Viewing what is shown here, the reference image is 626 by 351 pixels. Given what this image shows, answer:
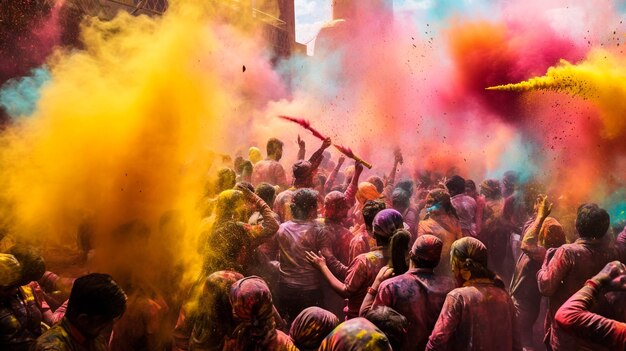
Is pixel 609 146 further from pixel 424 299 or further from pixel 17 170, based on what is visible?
pixel 17 170

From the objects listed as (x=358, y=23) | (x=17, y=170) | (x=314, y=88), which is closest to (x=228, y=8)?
(x=17, y=170)

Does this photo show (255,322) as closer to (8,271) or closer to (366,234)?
(8,271)

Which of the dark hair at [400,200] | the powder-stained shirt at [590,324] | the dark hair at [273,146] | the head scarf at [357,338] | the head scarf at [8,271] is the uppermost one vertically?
the dark hair at [273,146]

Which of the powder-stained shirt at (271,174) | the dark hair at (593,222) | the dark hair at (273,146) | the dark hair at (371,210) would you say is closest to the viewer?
the dark hair at (593,222)

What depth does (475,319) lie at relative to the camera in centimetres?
318

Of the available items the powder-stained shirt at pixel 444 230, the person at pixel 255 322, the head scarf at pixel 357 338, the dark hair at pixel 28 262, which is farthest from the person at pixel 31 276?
the powder-stained shirt at pixel 444 230

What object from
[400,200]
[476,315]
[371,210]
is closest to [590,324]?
[476,315]

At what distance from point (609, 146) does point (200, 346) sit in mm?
8509

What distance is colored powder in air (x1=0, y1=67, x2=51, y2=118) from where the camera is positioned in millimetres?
5809

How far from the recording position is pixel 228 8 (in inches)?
440

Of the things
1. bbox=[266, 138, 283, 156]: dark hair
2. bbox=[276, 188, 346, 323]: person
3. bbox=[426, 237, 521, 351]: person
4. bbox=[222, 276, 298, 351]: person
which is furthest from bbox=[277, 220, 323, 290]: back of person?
bbox=[266, 138, 283, 156]: dark hair

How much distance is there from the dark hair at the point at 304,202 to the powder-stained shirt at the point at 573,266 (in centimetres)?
250

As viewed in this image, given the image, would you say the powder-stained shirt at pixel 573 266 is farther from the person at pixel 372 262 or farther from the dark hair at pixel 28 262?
the dark hair at pixel 28 262

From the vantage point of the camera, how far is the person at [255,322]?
2762mm
